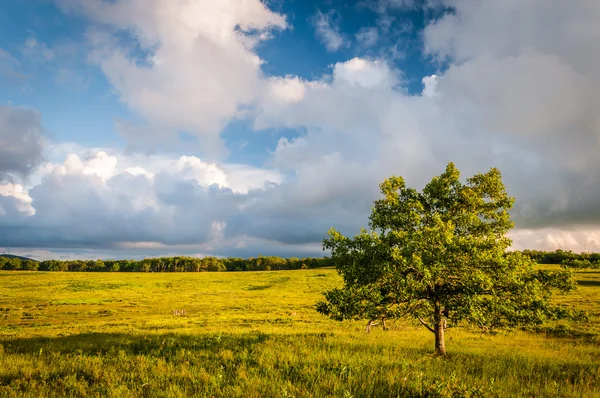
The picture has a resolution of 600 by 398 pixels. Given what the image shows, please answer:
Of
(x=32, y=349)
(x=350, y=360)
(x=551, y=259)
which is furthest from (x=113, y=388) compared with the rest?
(x=551, y=259)

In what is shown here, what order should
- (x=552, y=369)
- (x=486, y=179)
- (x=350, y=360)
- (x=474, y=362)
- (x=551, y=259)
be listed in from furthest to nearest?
(x=551, y=259), (x=486, y=179), (x=474, y=362), (x=552, y=369), (x=350, y=360)

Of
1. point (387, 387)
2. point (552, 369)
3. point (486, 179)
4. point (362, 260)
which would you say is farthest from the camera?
point (486, 179)

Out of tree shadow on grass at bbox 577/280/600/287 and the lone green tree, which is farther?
tree shadow on grass at bbox 577/280/600/287

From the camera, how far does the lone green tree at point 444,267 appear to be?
11.7 metres

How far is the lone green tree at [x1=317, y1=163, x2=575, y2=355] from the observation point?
1169 cm

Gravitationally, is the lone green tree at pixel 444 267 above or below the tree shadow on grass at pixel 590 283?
above

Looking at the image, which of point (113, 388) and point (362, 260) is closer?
point (113, 388)

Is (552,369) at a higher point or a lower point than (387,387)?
lower

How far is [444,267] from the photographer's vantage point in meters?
11.5

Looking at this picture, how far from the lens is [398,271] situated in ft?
38.7

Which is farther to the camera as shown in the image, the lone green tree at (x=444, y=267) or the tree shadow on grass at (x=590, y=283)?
the tree shadow on grass at (x=590, y=283)

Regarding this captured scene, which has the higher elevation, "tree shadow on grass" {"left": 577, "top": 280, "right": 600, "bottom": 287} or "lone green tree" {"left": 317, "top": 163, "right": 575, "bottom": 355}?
"lone green tree" {"left": 317, "top": 163, "right": 575, "bottom": 355}

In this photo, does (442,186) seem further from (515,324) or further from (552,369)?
(552,369)

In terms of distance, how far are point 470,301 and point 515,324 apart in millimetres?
2974
